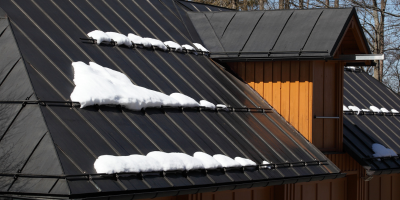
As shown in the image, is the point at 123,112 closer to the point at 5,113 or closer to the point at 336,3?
the point at 5,113

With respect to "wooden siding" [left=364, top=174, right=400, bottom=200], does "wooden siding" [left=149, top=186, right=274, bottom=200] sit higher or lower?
lower

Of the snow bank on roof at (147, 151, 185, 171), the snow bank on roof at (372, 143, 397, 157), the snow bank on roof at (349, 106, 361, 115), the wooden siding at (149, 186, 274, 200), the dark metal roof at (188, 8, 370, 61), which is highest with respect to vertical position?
the dark metal roof at (188, 8, 370, 61)

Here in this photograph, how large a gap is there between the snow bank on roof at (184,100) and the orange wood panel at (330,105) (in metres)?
3.69

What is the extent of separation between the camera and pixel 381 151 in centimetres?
1278

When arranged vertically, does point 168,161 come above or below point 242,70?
below

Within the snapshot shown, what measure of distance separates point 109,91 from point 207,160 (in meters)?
1.63

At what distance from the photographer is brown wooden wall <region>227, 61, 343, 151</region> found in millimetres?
11031

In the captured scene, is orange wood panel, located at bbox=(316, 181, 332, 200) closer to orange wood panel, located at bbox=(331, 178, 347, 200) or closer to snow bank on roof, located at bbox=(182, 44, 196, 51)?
orange wood panel, located at bbox=(331, 178, 347, 200)

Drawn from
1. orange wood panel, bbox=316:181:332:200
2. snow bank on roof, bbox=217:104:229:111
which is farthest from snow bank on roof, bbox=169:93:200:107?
orange wood panel, bbox=316:181:332:200

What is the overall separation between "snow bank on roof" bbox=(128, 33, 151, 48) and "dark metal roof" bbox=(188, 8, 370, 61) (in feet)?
6.52

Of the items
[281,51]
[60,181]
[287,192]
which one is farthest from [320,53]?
[60,181]

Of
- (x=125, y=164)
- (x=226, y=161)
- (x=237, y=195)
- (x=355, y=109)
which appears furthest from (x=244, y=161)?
(x=355, y=109)

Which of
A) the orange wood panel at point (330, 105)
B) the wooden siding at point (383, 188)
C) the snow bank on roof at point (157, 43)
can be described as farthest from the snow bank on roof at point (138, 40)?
the wooden siding at point (383, 188)

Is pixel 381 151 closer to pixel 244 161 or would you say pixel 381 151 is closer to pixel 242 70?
pixel 242 70
